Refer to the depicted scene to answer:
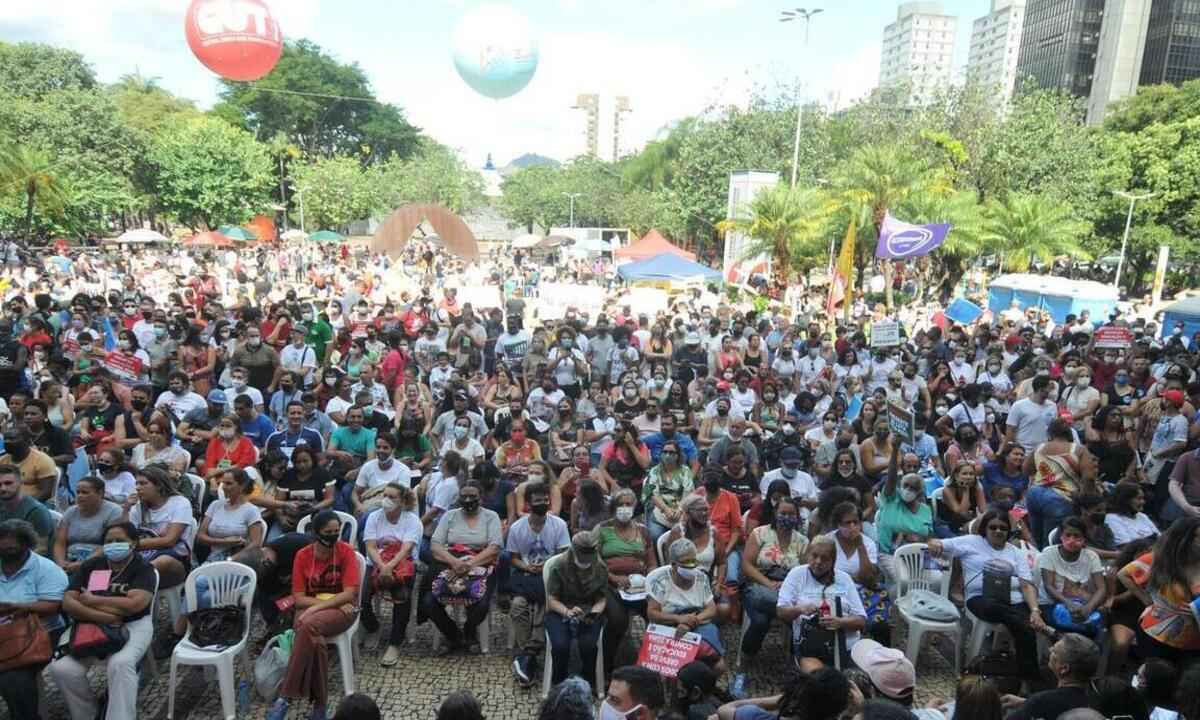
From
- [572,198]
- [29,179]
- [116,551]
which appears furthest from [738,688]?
[572,198]

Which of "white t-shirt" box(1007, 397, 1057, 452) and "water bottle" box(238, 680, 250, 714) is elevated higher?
"white t-shirt" box(1007, 397, 1057, 452)

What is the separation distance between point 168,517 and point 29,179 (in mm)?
26793

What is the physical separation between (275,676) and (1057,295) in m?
23.7

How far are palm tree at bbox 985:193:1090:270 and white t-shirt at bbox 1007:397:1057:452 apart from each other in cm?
2073

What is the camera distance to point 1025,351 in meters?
11.2

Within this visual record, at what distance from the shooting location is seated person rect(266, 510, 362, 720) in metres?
4.55

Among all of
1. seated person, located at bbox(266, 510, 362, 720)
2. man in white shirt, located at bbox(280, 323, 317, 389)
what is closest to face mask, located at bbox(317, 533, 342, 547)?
seated person, located at bbox(266, 510, 362, 720)

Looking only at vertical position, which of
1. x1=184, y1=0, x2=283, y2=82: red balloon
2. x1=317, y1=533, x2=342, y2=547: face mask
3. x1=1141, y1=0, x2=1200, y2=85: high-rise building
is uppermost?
x1=1141, y1=0, x2=1200, y2=85: high-rise building

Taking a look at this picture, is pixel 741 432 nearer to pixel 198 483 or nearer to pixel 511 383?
pixel 511 383

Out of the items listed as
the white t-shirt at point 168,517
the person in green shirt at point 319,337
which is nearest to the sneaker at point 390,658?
the white t-shirt at point 168,517

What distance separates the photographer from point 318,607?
4742 millimetres

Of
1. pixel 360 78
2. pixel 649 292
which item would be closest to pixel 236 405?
pixel 649 292

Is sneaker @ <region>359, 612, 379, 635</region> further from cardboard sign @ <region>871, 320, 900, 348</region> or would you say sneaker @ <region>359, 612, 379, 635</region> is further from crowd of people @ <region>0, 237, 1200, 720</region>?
cardboard sign @ <region>871, 320, 900, 348</region>

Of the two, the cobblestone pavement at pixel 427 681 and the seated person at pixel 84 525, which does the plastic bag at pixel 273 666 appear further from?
the seated person at pixel 84 525
